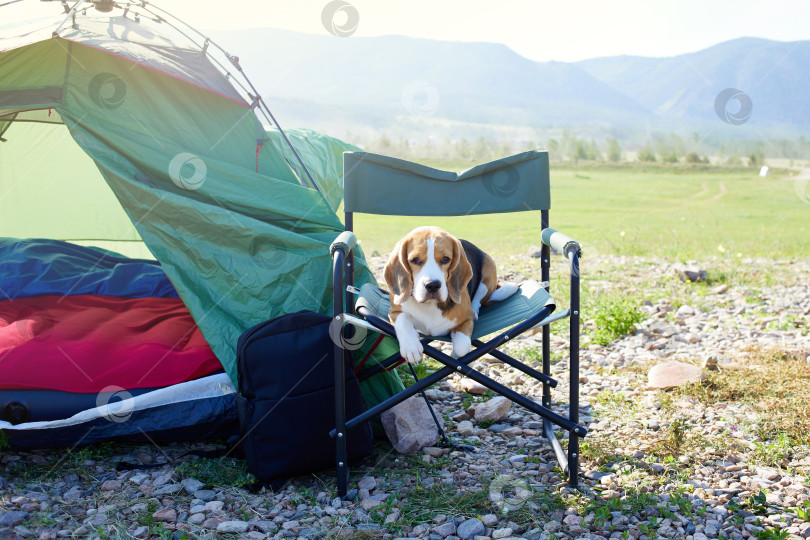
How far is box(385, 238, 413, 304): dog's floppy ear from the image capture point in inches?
82.1

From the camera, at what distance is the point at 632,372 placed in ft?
10.3

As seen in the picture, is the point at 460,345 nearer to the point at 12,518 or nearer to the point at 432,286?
the point at 432,286

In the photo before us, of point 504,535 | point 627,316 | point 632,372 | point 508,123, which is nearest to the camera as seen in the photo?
point 504,535

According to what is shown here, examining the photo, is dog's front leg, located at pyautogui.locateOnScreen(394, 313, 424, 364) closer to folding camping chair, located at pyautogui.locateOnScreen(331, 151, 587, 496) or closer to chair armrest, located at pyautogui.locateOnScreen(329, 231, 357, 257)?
folding camping chair, located at pyautogui.locateOnScreen(331, 151, 587, 496)

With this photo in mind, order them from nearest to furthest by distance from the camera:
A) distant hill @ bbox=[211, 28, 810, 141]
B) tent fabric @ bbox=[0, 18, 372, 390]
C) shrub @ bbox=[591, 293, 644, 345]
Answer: tent fabric @ bbox=[0, 18, 372, 390] → shrub @ bbox=[591, 293, 644, 345] → distant hill @ bbox=[211, 28, 810, 141]

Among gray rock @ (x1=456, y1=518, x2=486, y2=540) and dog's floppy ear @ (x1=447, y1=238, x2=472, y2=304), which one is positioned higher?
dog's floppy ear @ (x1=447, y1=238, x2=472, y2=304)

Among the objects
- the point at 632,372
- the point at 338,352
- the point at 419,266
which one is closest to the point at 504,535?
the point at 338,352

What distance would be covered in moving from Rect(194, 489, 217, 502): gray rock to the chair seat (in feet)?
2.72

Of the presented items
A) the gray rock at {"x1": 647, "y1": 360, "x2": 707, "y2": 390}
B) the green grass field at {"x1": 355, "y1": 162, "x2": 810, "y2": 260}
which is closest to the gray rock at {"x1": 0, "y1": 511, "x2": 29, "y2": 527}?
the gray rock at {"x1": 647, "y1": 360, "x2": 707, "y2": 390}

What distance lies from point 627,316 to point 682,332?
38 centimetres

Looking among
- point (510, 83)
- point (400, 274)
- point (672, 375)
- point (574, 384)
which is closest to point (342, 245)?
point (400, 274)

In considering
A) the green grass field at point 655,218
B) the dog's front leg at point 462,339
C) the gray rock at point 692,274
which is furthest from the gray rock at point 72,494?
the green grass field at point 655,218

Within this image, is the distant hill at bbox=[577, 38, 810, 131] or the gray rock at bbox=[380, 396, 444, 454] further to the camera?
the distant hill at bbox=[577, 38, 810, 131]

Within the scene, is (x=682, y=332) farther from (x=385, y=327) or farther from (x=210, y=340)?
(x=210, y=340)
